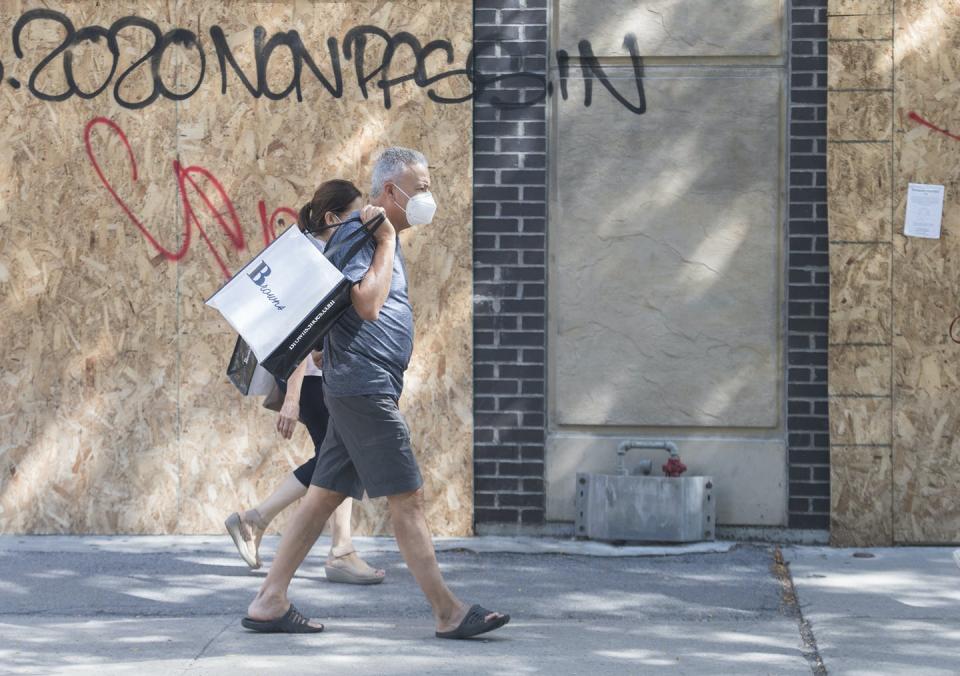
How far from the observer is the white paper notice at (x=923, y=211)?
723 centimetres

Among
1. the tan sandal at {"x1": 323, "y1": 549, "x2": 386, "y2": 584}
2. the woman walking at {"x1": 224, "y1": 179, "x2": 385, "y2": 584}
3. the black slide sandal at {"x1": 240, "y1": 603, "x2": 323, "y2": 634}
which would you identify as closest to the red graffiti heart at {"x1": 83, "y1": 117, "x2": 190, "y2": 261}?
the woman walking at {"x1": 224, "y1": 179, "x2": 385, "y2": 584}

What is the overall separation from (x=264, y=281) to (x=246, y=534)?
181 cm

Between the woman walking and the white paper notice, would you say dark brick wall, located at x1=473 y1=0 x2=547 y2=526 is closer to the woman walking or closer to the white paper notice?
the woman walking

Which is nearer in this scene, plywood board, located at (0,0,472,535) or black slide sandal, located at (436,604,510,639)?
black slide sandal, located at (436,604,510,639)

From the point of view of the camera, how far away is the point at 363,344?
215 inches

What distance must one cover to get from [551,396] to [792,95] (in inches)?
74.6

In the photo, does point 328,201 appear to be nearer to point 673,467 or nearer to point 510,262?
point 510,262

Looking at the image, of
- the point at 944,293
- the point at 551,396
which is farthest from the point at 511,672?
the point at 944,293

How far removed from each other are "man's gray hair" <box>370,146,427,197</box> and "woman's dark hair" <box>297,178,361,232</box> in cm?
61

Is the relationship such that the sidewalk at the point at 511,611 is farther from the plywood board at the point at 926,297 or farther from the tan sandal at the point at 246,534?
the plywood board at the point at 926,297

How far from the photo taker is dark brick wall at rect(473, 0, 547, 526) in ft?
24.5

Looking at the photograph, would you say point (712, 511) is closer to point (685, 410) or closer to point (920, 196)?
point (685, 410)

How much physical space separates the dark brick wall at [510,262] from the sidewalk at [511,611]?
420 mm

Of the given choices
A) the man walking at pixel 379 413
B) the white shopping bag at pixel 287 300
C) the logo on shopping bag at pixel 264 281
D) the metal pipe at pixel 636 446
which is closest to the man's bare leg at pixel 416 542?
the man walking at pixel 379 413
